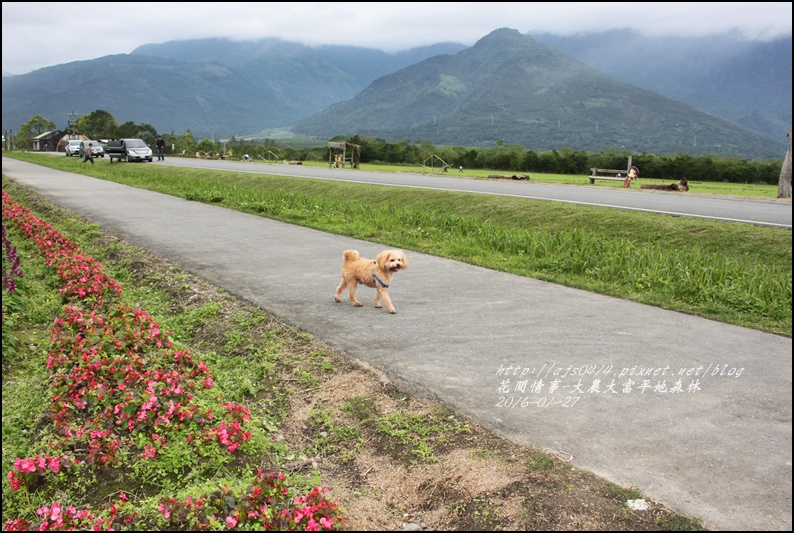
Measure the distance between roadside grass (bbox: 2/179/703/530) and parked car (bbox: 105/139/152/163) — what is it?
39.3m

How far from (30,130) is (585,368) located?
161133 mm

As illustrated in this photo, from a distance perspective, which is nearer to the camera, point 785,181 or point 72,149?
point 785,181

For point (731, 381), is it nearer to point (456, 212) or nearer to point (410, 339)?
point (410, 339)

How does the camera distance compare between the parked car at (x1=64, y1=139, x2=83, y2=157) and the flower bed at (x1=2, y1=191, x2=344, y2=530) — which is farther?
the parked car at (x1=64, y1=139, x2=83, y2=157)

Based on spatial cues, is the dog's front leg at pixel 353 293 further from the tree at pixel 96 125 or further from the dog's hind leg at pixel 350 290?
the tree at pixel 96 125

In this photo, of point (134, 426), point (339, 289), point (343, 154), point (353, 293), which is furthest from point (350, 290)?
point (343, 154)

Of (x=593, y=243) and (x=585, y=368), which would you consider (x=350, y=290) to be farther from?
(x=593, y=243)

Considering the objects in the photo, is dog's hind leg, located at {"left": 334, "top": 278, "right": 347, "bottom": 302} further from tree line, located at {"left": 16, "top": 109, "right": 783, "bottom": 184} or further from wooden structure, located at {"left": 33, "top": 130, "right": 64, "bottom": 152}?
wooden structure, located at {"left": 33, "top": 130, "right": 64, "bottom": 152}

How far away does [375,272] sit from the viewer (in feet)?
22.6

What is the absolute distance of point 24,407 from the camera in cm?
498

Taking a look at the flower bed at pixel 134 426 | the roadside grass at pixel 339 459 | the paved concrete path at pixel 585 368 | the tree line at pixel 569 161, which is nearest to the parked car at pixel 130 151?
the tree line at pixel 569 161

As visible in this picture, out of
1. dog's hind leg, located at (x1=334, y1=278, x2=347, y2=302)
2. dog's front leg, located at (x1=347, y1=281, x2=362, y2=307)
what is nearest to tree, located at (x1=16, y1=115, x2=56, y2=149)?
dog's hind leg, located at (x1=334, y1=278, x2=347, y2=302)

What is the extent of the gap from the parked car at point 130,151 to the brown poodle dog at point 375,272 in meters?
39.3

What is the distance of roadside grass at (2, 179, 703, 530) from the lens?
11.1 feet
